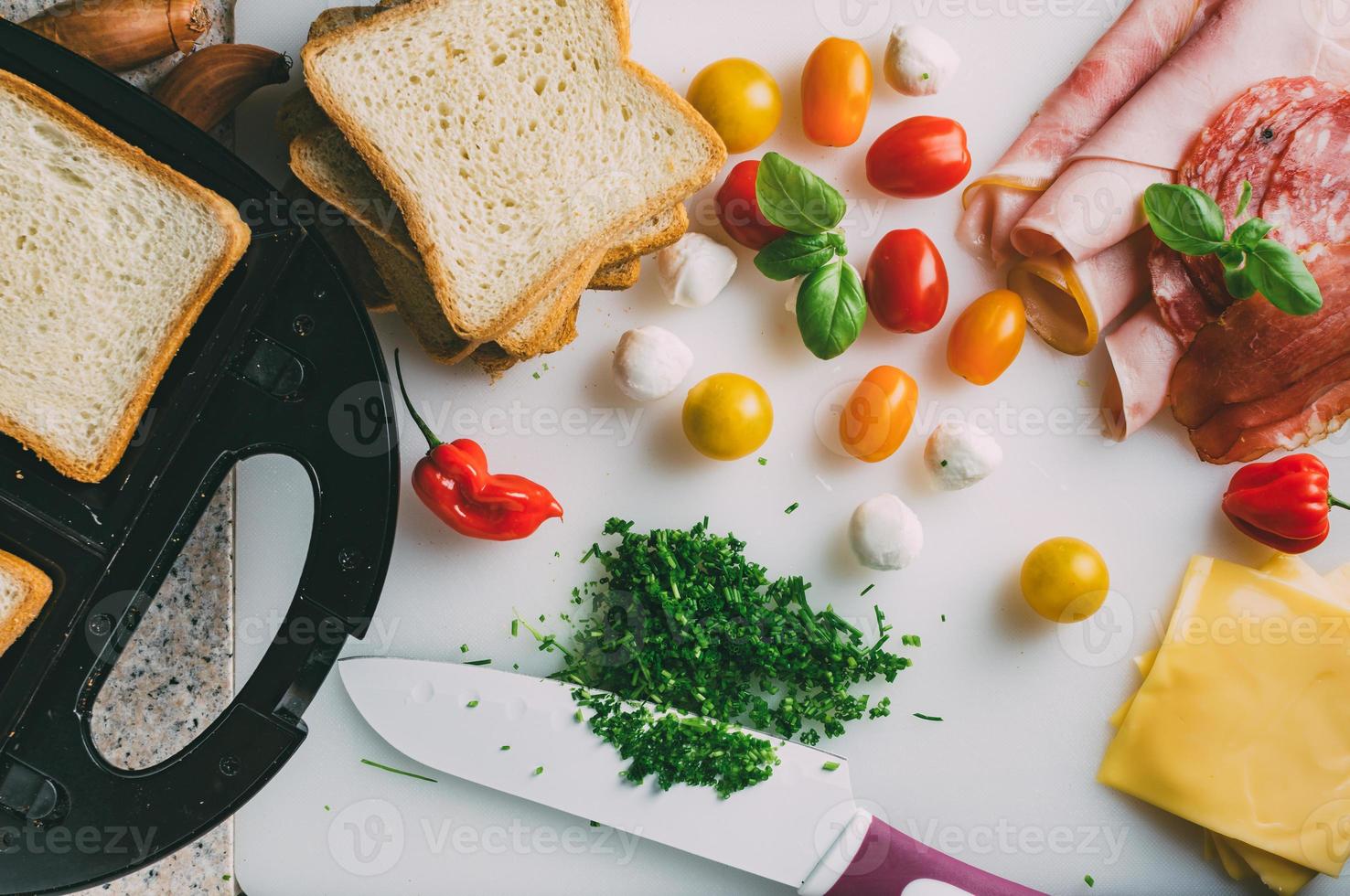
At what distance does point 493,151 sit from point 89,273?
67 cm

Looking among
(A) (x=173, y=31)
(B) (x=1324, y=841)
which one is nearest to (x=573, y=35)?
(A) (x=173, y=31)

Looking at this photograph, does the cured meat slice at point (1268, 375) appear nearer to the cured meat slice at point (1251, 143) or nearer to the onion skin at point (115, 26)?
the cured meat slice at point (1251, 143)

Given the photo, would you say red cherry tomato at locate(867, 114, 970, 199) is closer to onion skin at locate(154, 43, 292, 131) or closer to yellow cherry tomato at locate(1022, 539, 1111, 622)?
yellow cherry tomato at locate(1022, 539, 1111, 622)

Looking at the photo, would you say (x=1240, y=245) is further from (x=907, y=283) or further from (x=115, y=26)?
(x=115, y=26)

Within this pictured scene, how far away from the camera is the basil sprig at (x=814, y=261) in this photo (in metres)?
1.65

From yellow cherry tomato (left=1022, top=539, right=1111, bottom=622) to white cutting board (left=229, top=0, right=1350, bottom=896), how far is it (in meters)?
0.08

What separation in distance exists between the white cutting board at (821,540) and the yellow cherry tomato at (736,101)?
0.10 meters

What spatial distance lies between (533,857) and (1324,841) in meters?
1.52

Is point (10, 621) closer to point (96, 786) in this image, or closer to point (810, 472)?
point (96, 786)

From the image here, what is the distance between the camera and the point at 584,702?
5.67 ft

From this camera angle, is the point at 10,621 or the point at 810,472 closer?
the point at 10,621

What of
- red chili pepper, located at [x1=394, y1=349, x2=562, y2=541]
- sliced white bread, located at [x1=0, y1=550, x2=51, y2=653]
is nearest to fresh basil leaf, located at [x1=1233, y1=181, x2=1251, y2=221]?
red chili pepper, located at [x1=394, y1=349, x2=562, y2=541]

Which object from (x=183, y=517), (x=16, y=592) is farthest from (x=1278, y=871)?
(x=16, y=592)

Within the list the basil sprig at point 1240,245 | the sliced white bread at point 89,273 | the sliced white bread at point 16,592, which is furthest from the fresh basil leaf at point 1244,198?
the sliced white bread at point 16,592
